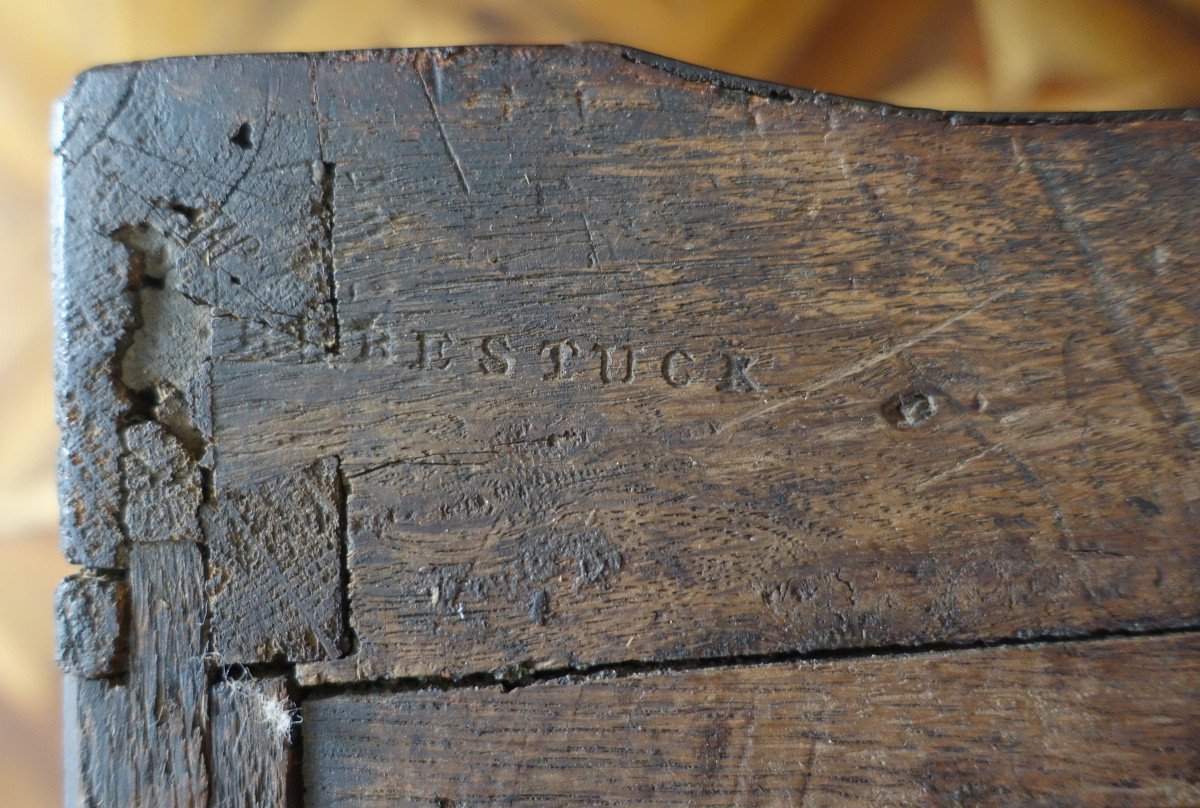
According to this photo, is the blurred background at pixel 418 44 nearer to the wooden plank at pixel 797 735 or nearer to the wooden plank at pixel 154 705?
the wooden plank at pixel 154 705

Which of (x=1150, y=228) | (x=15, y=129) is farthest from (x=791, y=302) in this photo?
(x=15, y=129)

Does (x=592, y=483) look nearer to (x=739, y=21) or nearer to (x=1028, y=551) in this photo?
(x=1028, y=551)

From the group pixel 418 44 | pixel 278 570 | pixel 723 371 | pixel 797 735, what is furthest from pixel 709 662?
pixel 418 44

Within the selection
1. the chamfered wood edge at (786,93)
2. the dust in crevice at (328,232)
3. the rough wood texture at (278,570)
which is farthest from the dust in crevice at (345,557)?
the chamfered wood edge at (786,93)

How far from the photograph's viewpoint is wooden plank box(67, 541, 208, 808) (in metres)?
0.85

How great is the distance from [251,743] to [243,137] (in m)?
0.65

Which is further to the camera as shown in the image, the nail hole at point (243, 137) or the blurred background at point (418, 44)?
the blurred background at point (418, 44)

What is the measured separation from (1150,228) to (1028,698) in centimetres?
53

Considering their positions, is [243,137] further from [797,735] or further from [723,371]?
[797,735]

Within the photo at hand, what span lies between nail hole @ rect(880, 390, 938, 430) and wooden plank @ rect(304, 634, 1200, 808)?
250 mm

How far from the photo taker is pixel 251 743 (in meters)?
0.86

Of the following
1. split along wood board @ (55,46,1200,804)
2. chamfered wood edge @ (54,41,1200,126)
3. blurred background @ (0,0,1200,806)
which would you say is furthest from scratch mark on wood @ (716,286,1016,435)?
blurred background @ (0,0,1200,806)

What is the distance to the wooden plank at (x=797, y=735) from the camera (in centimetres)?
85

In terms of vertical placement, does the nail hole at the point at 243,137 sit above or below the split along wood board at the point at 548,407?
above
